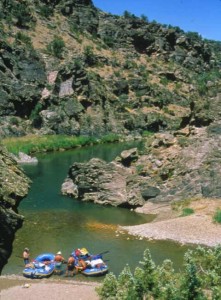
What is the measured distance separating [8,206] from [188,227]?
32.3 m

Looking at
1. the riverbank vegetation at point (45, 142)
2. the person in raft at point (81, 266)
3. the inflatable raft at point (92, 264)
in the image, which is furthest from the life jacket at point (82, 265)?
the riverbank vegetation at point (45, 142)

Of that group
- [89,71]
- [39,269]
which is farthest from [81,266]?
[89,71]

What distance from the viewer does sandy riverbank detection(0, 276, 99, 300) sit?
30.8 m

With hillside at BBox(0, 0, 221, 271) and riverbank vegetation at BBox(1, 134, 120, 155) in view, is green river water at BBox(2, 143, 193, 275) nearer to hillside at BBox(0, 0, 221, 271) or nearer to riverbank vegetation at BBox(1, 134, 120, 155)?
hillside at BBox(0, 0, 221, 271)

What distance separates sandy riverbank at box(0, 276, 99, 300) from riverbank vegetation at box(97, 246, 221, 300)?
1076 cm

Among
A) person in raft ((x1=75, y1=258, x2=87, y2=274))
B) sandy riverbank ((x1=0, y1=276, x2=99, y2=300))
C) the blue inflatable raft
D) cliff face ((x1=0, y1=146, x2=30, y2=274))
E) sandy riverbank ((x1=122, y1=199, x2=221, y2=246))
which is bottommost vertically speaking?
sandy riverbank ((x1=0, y1=276, x2=99, y2=300))

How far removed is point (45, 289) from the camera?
32219mm

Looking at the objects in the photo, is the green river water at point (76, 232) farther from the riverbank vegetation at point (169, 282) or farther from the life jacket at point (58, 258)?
the riverbank vegetation at point (169, 282)

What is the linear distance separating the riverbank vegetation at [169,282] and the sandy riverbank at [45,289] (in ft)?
35.3

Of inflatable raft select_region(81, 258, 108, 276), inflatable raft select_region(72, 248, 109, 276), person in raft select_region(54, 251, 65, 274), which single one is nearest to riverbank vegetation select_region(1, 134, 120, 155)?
inflatable raft select_region(72, 248, 109, 276)

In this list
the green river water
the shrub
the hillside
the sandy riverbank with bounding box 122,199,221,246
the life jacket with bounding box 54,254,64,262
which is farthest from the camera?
the shrub

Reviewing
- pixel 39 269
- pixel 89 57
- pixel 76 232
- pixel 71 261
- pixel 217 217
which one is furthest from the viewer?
pixel 89 57

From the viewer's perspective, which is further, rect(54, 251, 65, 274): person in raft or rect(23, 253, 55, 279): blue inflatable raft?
rect(54, 251, 65, 274): person in raft

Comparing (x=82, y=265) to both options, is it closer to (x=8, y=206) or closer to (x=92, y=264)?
(x=92, y=264)
